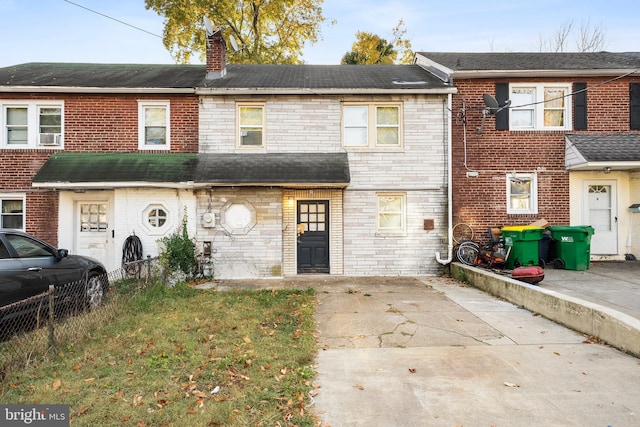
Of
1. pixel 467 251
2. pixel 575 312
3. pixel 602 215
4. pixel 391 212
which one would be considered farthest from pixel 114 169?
pixel 602 215

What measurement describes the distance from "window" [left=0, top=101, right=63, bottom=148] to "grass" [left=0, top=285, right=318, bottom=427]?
749 cm

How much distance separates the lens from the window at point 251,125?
11242 millimetres

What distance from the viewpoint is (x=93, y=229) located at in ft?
37.0

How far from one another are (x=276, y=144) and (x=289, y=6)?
16.9 m

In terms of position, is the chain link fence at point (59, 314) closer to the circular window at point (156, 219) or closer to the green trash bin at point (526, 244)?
the circular window at point (156, 219)

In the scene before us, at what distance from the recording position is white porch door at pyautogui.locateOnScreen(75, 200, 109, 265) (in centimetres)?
1120

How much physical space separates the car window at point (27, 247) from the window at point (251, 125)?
5.91 m

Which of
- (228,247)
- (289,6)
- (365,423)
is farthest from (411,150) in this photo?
(289,6)

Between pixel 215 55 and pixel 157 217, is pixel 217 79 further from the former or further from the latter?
pixel 157 217

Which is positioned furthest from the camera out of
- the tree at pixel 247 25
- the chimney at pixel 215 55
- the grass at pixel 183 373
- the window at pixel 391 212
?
the tree at pixel 247 25

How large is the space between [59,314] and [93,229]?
575 cm

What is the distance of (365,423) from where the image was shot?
10.7 feet

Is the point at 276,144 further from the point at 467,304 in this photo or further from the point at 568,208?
the point at 568,208

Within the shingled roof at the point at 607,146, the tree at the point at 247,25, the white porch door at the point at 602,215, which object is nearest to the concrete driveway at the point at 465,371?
the shingled roof at the point at 607,146
